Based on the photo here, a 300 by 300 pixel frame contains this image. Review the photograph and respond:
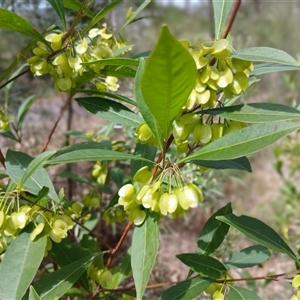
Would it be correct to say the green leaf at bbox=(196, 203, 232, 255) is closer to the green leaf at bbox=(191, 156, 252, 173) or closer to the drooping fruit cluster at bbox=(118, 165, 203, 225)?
the green leaf at bbox=(191, 156, 252, 173)

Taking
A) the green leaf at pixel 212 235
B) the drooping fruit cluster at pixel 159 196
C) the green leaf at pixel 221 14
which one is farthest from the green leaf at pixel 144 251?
the green leaf at pixel 221 14

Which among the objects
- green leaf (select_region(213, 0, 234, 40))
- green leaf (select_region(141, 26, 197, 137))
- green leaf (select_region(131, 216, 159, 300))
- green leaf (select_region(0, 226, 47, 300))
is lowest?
green leaf (select_region(0, 226, 47, 300))

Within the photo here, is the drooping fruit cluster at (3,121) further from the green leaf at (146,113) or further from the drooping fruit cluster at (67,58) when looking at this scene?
the green leaf at (146,113)

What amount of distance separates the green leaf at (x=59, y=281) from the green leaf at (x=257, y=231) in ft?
1.00

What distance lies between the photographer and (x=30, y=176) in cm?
84

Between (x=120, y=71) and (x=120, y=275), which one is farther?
(x=120, y=275)

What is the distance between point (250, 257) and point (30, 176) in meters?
0.54

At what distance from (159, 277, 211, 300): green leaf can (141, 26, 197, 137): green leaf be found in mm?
371

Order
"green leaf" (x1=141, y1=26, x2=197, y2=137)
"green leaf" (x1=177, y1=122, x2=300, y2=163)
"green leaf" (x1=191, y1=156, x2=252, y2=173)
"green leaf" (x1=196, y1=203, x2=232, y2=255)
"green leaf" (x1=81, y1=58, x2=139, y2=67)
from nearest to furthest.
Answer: "green leaf" (x1=141, y1=26, x2=197, y2=137)
"green leaf" (x1=177, y1=122, x2=300, y2=163)
"green leaf" (x1=81, y1=58, x2=139, y2=67)
"green leaf" (x1=191, y1=156, x2=252, y2=173)
"green leaf" (x1=196, y1=203, x2=232, y2=255)

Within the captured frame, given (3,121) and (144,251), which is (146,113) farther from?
(3,121)

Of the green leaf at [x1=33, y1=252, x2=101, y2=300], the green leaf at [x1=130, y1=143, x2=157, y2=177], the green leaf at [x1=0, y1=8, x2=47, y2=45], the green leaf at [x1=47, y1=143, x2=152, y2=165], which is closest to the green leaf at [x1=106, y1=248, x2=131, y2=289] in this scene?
the green leaf at [x1=33, y1=252, x2=101, y2=300]

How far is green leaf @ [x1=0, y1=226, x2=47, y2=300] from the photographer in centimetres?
72

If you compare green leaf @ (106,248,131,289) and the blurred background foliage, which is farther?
the blurred background foliage

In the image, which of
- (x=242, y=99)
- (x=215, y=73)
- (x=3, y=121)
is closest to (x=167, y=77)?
(x=215, y=73)
